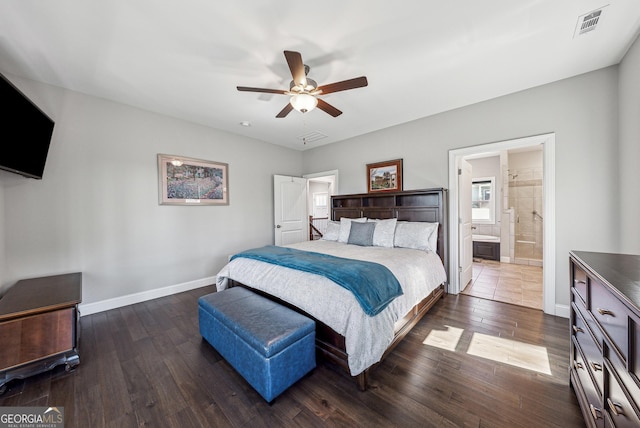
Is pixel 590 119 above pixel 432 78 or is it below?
below

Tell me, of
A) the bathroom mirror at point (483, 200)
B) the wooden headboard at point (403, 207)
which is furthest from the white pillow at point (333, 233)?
the bathroom mirror at point (483, 200)

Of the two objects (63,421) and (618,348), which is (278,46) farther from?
(63,421)

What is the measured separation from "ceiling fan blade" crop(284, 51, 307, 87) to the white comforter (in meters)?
1.73

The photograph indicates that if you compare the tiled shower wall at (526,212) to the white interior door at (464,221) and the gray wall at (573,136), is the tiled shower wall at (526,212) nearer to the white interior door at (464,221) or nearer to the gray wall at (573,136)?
the white interior door at (464,221)

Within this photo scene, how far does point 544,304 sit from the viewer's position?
2855 millimetres

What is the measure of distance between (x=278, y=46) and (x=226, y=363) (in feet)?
9.20

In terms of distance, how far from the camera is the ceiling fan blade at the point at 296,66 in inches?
70.2

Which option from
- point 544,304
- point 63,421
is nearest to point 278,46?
point 63,421

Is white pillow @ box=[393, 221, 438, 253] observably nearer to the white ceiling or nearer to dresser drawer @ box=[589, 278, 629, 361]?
the white ceiling

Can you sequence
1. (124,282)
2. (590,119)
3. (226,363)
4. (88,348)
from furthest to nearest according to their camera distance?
(124,282), (590,119), (88,348), (226,363)

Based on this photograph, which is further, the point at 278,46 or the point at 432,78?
the point at 432,78

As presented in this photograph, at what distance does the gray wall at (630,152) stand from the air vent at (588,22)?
503 mm

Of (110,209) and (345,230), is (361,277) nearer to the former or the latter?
(345,230)

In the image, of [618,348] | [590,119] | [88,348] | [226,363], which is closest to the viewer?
[618,348]
